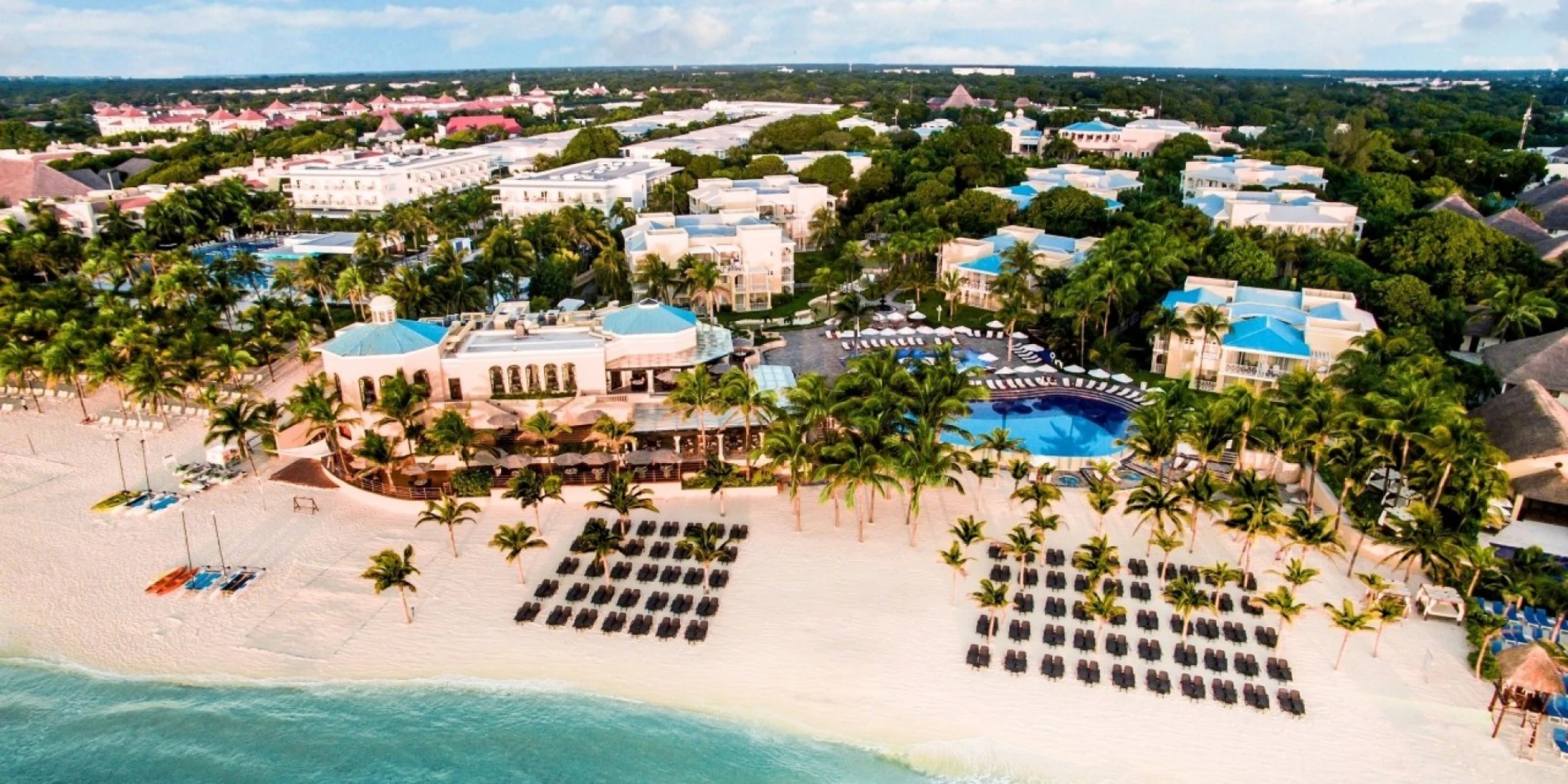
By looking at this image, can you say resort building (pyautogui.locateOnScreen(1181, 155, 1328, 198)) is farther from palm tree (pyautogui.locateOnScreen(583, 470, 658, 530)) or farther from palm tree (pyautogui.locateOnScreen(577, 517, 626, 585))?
palm tree (pyautogui.locateOnScreen(577, 517, 626, 585))

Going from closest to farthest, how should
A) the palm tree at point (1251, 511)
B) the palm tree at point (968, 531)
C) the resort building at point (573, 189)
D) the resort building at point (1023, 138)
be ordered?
the palm tree at point (1251, 511)
the palm tree at point (968, 531)
the resort building at point (573, 189)
the resort building at point (1023, 138)

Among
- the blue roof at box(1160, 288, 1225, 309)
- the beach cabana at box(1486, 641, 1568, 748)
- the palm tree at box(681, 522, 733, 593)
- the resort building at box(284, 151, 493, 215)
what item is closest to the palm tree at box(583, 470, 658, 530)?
the palm tree at box(681, 522, 733, 593)

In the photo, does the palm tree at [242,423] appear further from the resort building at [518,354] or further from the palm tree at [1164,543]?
the palm tree at [1164,543]

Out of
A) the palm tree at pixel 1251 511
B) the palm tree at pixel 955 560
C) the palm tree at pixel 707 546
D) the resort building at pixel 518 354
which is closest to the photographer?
the palm tree at pixel 955 560

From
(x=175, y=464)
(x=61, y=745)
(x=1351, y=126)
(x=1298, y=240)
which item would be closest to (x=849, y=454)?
(x=61, y=745)

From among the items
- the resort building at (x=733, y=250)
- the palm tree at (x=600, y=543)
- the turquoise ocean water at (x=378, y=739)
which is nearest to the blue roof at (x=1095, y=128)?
the resort building at (x=733, y=250)

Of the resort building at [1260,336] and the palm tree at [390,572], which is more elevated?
the resort building at [1260,336]

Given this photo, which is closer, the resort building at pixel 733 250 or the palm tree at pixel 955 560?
the palm tree at pixel 955 560

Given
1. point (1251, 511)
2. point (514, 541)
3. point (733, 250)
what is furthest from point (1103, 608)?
point (733, 250)
